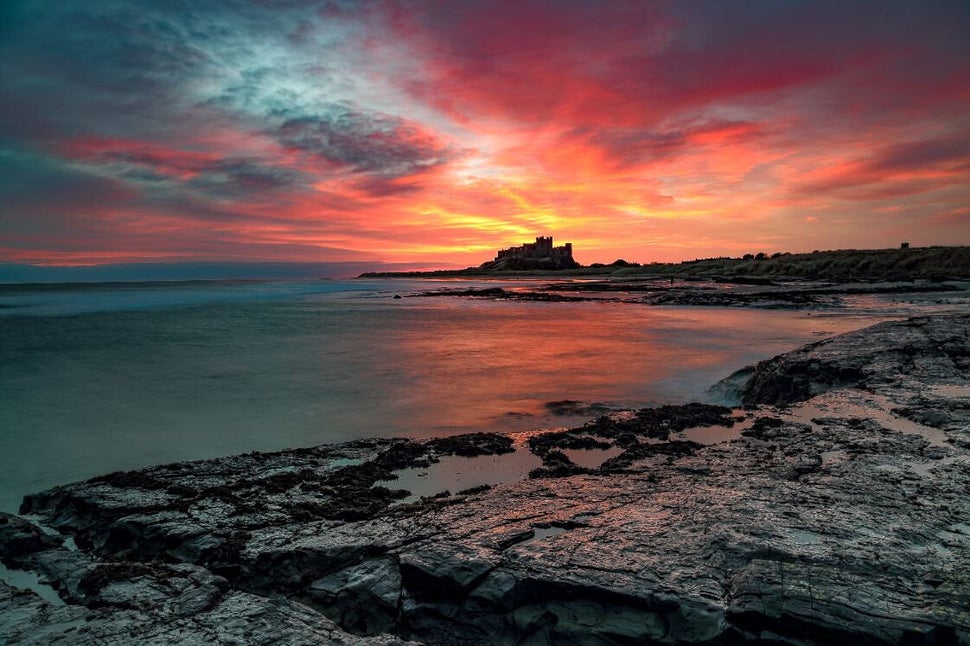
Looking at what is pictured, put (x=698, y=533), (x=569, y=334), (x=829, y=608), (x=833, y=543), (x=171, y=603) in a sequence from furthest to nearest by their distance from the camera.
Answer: (x=569, y=334) → (x=698, y=533) → (x=833, y=543) → (x=171, y=603) → (x=829, y=608)

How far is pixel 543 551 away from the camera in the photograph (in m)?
3.46

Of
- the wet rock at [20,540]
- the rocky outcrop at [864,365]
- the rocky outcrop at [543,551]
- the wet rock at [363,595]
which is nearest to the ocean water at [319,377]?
the rocky outcrop at [864,365]

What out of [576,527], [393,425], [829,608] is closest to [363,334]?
[393,425]

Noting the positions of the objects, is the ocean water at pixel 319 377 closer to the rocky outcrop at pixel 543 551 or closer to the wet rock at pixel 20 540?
the wet rock at pixel 20 540

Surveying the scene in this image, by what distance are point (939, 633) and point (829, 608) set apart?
0.48 m

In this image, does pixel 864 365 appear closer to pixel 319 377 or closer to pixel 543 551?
pixel 543 551

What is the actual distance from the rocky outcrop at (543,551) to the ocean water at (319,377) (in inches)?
104

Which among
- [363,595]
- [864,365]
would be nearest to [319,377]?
[363,595]

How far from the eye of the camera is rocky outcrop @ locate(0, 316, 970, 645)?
2.85 metres

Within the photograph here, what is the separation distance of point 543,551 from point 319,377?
11.3 metres

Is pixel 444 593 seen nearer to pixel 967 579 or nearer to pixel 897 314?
pixel 967 579

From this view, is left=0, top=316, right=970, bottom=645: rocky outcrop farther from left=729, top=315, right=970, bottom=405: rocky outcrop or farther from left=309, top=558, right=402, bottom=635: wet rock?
left=729, top=315, right=970, bottom=405: rocky outcrop

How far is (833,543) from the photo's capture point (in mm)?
3369

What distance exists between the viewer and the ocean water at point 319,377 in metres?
8.19
